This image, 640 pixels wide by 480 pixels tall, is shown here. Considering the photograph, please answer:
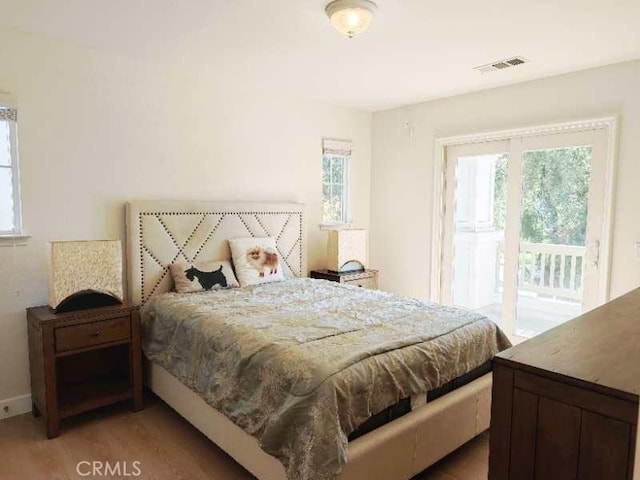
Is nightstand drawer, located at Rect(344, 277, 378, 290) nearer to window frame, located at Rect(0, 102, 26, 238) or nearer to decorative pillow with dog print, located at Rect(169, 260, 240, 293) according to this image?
decorative pillow with dog print, located at Rect(169, 260, 240, 293)

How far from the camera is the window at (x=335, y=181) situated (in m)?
4.66

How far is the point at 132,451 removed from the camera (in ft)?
8.05

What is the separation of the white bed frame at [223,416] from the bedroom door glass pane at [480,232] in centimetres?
164

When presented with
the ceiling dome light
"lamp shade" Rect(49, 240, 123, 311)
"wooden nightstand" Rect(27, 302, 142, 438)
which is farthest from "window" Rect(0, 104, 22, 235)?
the ceiling dome light

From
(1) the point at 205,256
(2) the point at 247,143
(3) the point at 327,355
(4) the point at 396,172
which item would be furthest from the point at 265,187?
(3) the point at 327,355

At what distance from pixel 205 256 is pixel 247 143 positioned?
44.4 inches

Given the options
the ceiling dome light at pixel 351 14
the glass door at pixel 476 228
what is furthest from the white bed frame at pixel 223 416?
the ceiling dome light at pixel 351 14

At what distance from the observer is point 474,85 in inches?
152

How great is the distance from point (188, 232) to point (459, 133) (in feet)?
9.00

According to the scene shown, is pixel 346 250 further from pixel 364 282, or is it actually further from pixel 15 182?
pixel 15 182

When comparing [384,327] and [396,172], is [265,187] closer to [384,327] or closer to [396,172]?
[396,172]

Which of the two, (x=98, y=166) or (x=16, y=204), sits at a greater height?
(x=98, y=166)

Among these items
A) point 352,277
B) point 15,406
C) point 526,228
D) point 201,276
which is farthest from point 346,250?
point 15,406

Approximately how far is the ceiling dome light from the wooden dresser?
1.82 meters
